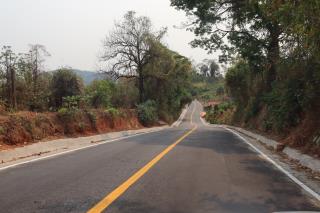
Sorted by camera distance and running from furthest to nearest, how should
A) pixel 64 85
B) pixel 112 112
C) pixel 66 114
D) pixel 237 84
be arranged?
1. pixel 237 84
2. pixel 64 85
3. pixel 112 112
4. pixel 66 114

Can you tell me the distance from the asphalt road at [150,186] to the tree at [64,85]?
23925 mm

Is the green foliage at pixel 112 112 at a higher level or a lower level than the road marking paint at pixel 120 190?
higher

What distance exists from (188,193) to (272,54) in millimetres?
21923

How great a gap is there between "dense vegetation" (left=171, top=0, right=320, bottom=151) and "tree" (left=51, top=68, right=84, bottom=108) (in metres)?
10.5

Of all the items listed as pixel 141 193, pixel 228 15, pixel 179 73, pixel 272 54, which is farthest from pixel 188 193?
pixel 179 73

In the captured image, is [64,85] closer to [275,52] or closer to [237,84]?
[275,52]

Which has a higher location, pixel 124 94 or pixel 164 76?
pixel 164 76

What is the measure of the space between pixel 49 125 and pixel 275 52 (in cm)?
1493

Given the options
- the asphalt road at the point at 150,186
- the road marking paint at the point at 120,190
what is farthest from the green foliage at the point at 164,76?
the road marking paint at the point at 120,190

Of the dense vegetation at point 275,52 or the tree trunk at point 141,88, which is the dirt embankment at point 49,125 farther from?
the tree trunk at point 141,88

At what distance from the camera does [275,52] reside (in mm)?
28906

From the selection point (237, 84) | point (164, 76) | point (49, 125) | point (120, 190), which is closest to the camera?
point (120, 190)

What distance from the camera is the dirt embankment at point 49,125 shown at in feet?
55.4

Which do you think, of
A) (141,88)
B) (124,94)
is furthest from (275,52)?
(124,94)
